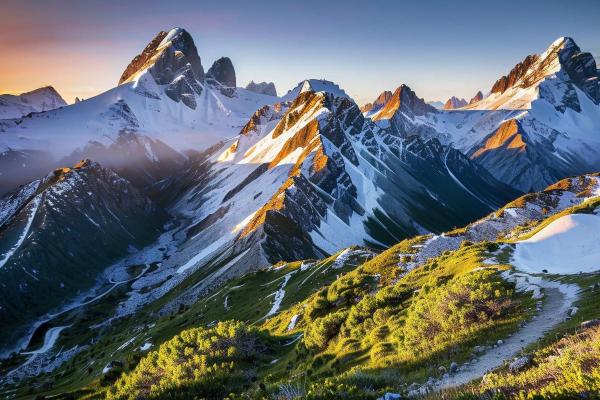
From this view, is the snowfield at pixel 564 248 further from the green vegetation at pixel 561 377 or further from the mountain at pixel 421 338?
the green vegetation at pixel 561 377

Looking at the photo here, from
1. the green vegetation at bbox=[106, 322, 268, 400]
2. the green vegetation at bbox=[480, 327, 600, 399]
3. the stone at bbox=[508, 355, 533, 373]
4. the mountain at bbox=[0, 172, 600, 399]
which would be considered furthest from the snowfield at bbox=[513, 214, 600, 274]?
the green vegetation at bbox=[106, 322, 268, 400]

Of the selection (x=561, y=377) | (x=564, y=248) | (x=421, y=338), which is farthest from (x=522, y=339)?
(x=564, y=248)

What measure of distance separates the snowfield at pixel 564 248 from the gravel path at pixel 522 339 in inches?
333

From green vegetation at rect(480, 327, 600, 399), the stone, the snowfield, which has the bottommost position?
the snowfield

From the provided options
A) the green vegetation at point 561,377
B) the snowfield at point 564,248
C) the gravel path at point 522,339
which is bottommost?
the snowfield at point 564,248

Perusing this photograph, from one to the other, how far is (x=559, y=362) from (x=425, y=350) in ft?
35.9

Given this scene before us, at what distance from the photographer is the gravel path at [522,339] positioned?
21.2 meters

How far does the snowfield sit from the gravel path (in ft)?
27.7

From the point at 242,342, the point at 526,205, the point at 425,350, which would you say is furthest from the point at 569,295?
the point at 526,205

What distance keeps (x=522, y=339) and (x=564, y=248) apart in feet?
88.1

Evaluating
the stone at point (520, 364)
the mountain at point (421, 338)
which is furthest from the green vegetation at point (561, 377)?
the stone at point (520, 364)

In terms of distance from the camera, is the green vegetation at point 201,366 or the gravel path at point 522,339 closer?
the gravel path at point 522,339

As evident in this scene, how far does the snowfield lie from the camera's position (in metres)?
39.8

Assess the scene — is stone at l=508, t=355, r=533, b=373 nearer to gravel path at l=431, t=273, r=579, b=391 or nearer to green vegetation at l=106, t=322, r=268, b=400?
gravel path at l=431, t=273, r=579, b=391
